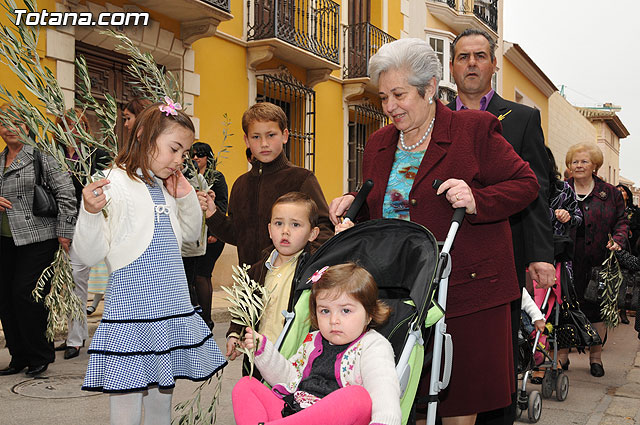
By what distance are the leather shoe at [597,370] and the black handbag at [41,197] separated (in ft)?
17.7

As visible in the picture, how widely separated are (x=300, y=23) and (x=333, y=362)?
502 inches

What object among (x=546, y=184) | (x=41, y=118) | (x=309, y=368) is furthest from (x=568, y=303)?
(x=41, y=118)

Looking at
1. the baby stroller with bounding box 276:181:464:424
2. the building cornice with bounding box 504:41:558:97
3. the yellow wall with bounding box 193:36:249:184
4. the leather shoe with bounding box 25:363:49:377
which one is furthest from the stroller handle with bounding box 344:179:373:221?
the building cornice with bounding box 504:41:558:97

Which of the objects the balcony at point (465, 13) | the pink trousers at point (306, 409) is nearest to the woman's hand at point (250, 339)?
the pink trousers at point (306, 409)

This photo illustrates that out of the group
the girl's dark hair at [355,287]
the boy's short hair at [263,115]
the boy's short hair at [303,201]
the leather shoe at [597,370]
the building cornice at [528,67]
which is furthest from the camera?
the building cornice at [528,67]

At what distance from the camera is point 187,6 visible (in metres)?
10.8

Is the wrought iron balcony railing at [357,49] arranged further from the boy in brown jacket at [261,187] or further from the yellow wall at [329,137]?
the boy in brown jacket at [261,187]

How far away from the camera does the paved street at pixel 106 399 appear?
4781 millimetres

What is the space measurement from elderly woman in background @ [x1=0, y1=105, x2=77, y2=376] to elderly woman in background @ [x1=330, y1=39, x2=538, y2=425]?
365cm

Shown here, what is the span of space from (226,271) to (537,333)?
7.56 meters

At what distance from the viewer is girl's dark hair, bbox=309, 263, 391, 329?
2727 millimetres

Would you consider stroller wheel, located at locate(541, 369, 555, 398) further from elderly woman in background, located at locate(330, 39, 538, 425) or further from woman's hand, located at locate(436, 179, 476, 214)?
woman's hand, located at locate(436, 179, 476, 214)

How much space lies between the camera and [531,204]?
3.59 m

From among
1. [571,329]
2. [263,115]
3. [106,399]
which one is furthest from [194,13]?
[571,329]
